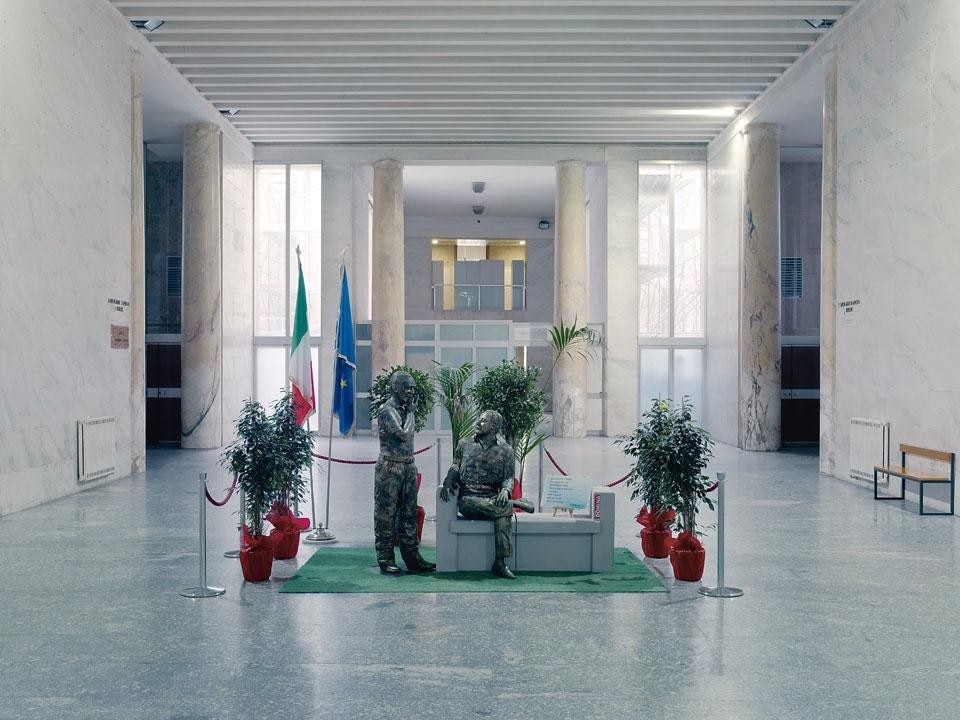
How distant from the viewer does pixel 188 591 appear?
6.77 metres

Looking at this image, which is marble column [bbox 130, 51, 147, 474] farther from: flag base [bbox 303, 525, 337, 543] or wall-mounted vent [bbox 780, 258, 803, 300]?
wall-mounted vent [bbox 780, 258, 803, 300]

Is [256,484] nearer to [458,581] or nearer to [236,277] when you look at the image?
[458,581]

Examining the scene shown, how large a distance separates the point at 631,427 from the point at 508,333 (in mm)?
3882

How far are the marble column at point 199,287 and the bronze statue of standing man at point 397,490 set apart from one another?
41.7 feet

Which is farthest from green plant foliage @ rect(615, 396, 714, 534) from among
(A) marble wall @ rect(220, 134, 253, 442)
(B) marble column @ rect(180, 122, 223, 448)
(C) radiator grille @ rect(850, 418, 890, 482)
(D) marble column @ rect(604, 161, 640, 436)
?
(D) marble column @ rect(604, 161, 640, 436)

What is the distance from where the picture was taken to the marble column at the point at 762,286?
19.3 meters

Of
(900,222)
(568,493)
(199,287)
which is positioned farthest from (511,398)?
(199,287)

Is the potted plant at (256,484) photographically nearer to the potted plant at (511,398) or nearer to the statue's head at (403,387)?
the statue's head at (403,387)

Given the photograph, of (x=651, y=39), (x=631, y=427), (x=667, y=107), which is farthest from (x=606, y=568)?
(x=631, y=427)

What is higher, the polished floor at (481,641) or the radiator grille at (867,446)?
the radiator grille at (867,446)

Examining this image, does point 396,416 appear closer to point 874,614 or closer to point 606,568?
point 606,568

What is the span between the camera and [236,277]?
831 inches

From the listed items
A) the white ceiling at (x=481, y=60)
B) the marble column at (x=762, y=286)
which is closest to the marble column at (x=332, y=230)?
the white ceiling at (x=481, y=60)

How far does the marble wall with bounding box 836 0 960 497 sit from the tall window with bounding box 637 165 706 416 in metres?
8.91
